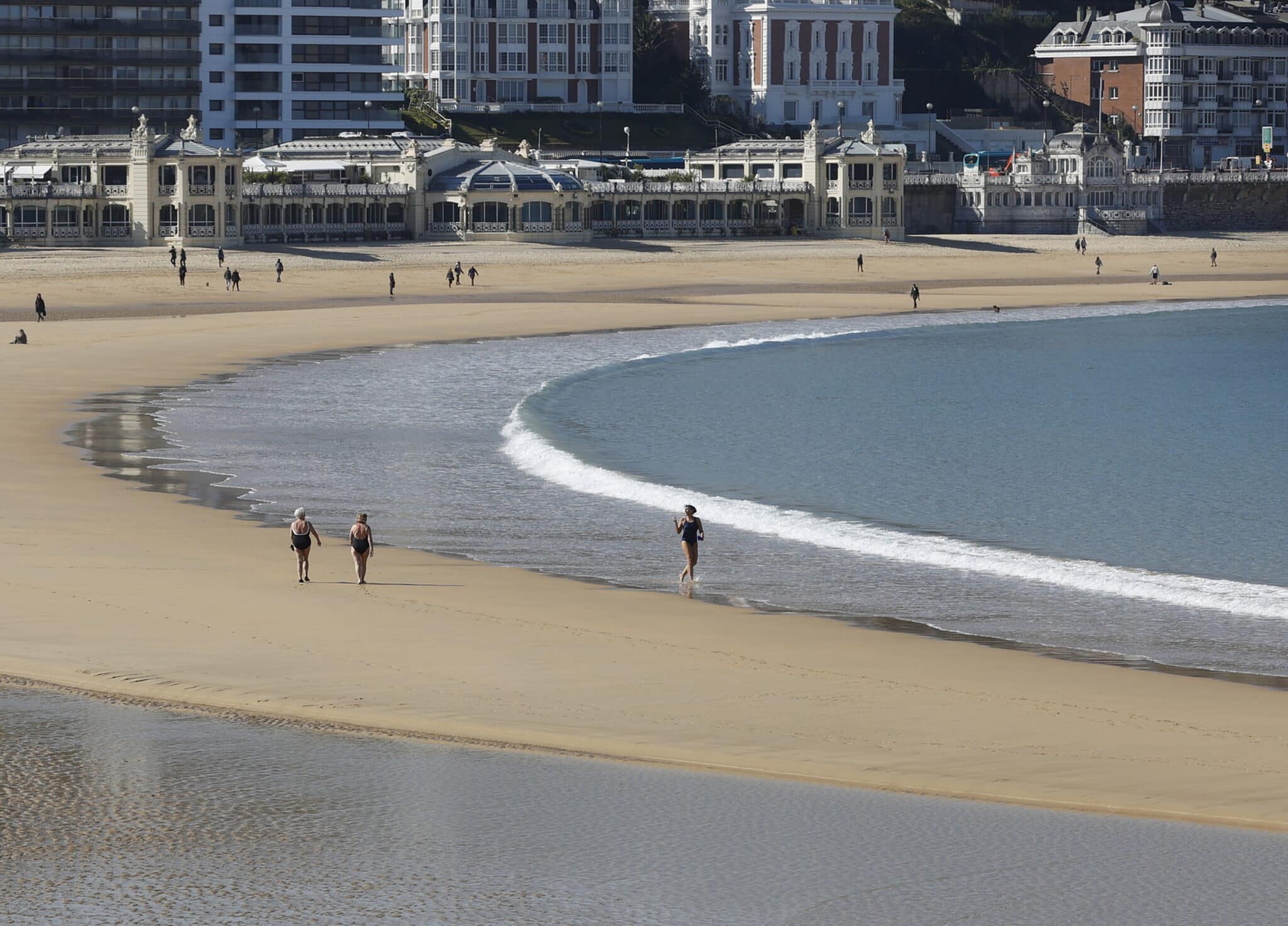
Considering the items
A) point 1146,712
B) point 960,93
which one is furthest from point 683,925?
point 960,93

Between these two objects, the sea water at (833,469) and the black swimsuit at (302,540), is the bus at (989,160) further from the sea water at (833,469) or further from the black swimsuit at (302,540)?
the black swimsuit at (302,540)

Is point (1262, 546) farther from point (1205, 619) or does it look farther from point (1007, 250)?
point (1007, 250)

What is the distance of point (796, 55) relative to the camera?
152 meters

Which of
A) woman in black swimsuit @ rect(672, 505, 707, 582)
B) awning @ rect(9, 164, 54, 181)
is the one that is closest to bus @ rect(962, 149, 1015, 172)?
awning @ rect(9, 164, 54, 181)

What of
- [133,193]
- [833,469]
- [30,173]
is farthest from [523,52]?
[833,469]

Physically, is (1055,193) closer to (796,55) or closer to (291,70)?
(796,55)

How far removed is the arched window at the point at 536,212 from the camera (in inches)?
4579

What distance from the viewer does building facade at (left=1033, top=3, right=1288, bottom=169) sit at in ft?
528

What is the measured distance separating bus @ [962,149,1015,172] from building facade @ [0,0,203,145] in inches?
2084

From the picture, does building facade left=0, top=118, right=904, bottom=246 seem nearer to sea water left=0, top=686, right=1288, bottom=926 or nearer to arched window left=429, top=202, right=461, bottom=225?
arched window left=429, top=202, right=461, bottom=225

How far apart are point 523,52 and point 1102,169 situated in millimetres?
42709

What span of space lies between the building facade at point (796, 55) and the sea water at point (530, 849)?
13530cm

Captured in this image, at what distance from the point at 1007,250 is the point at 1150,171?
2453 centimetres

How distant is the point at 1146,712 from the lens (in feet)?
72.6
